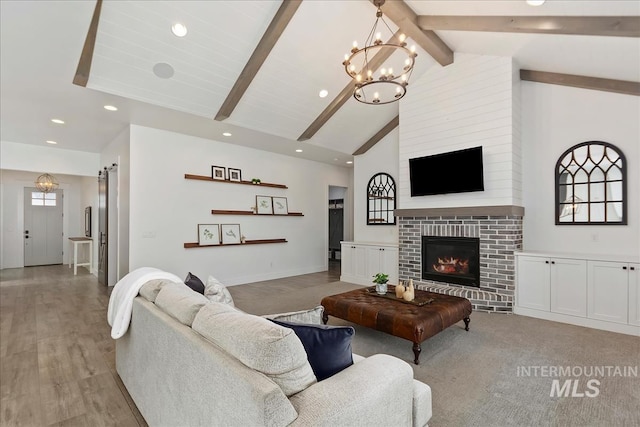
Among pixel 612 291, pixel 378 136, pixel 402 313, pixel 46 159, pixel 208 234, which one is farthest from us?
pixel 378 136

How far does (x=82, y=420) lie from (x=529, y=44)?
19.6 feet

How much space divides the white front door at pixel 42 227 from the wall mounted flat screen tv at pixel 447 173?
34.0ft

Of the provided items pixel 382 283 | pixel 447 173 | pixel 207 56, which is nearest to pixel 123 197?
pixel 207 56

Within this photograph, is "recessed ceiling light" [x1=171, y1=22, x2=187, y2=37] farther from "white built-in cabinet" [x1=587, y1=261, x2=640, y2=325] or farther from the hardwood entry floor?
"white built-in cabinet" [x1=587, y1=261, x2=640, y2=325]

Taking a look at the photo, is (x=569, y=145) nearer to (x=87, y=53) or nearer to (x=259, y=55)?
(x=259, y=55)

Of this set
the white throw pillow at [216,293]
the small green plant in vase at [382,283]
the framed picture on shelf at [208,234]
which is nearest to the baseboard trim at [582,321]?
the small green plant in vase at [382,283]

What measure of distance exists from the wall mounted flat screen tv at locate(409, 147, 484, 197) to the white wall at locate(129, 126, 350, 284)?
3109 mm

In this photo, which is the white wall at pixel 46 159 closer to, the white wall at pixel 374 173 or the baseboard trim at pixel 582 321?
the white wall at pixel 374 173

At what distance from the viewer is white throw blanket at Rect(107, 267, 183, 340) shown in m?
2.23

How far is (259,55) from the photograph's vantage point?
155 inches

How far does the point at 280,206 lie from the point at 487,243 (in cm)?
434

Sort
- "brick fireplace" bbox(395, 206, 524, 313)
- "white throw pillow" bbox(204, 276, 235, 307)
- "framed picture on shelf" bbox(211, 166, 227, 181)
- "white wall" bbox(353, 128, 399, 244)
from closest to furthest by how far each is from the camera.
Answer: "white throw pillow" bbox(204, 276, 235, 307)
"brick fireplace" bbox(395, 206, 524, 313)
"framed picture on shelf" bbox(211, 166, 227, 181)
"white wall" bbox(353, 128, 399, 244)

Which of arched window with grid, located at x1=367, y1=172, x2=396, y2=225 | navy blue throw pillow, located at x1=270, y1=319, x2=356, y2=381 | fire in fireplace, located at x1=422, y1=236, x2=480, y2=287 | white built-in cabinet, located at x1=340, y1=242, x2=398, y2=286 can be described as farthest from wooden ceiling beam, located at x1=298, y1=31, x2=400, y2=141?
navy blue throw pillow, located at x1=270, y1=319, x2=356, y2=381

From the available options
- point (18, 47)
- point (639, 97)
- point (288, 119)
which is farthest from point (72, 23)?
point (639, 97)
